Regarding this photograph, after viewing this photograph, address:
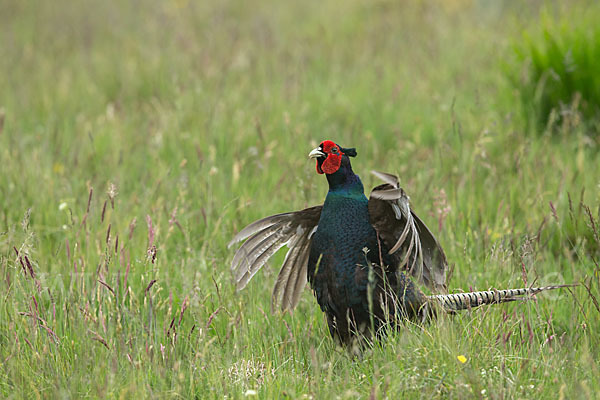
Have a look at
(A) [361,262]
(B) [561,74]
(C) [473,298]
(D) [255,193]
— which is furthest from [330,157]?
(B) [561,74]

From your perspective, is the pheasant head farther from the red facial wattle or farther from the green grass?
the green grass

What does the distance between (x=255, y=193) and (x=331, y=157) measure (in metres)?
1.34

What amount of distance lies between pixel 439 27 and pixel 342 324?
200 inches

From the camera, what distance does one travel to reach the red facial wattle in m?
2.64

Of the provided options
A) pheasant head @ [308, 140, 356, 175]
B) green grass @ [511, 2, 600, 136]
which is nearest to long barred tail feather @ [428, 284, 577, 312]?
pheasant head @ [308, 140, 356, 175]

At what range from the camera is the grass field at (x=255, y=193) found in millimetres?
2258

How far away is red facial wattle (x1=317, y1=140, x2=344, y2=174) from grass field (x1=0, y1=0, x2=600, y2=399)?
486 mm

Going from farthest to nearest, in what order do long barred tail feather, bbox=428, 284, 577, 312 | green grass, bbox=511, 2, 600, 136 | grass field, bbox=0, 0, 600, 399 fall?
green grass, bbox=511, 2, 600, 136
long barred tail feather, bbox=428, 284, 577, 312
grass field, bbox=0, 0, 600, 399

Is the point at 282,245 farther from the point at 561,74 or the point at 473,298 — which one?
the point at 561,74

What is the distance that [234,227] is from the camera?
339 cm

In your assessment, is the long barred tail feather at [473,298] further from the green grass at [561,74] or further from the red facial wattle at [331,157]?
the green grass at [561,74]

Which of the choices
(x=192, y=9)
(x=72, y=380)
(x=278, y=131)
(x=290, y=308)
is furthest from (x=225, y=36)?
(x=72, y=380)

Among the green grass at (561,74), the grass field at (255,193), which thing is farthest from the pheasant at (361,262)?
the green grass at (561,74)

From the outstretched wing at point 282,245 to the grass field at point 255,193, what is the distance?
0.23 ft
